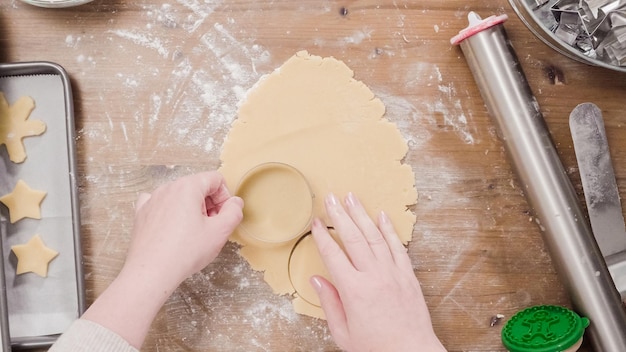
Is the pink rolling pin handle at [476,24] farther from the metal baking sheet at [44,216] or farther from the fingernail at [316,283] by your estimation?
the metal baking sheet at [44,216]

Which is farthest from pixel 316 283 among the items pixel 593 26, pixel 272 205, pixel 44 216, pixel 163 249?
pixel 593 26

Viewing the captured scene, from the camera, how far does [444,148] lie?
3.45 feet

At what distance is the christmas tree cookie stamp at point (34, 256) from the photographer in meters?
1.02

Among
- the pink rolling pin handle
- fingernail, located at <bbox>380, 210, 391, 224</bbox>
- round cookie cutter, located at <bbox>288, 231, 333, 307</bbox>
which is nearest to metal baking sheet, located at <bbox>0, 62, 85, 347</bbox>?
round cookie cutter, located at <bbox>288, 231, 333, 307</bbox>

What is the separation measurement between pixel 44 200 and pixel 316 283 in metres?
0.48

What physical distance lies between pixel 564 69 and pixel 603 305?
0.40 meters

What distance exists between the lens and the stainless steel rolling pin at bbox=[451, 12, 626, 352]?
99 cm

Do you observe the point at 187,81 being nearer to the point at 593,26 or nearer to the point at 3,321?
the point at 3,321

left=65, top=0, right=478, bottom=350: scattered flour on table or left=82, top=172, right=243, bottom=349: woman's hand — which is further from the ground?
left=65, top=0, right=478, bottom=350: scattered flour on table

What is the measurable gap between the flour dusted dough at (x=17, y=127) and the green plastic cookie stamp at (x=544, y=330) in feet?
2.78

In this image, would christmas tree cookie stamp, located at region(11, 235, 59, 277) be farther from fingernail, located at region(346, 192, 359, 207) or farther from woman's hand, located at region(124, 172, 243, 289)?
fingernail, located at region(346, 192, 359, 207)

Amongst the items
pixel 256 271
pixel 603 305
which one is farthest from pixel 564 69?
pixel 256 271

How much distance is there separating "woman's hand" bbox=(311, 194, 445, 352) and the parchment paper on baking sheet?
43 cm

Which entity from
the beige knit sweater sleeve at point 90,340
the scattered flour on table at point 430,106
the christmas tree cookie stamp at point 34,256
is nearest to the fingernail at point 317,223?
the scattered flour on table at point 430,106
